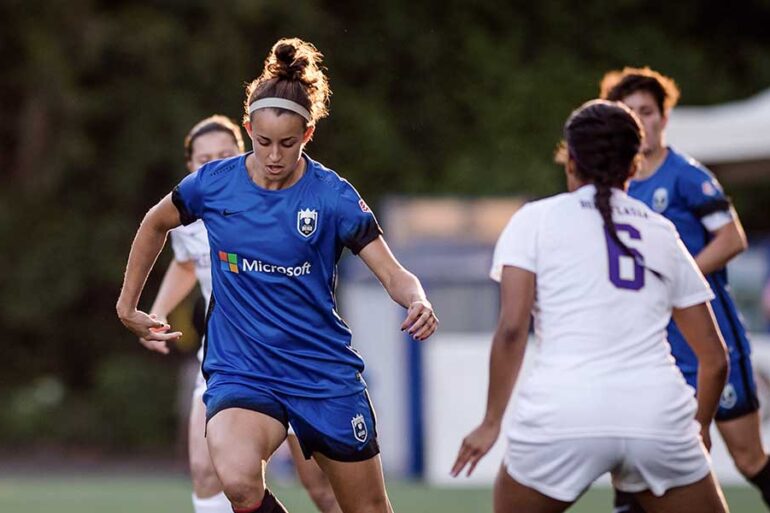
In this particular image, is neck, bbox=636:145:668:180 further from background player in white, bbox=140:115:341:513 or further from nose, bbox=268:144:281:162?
nose, bbox=268:144:281:162

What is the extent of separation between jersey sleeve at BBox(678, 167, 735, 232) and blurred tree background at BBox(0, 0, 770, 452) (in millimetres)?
15538

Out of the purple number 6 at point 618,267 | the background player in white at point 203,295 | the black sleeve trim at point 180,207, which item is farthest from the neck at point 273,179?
the purple number 6 at point 618,267

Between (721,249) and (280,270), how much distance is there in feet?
7.20

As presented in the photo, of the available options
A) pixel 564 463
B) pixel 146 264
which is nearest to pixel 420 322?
pixel 564 463

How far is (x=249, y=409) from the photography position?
5.61 metres

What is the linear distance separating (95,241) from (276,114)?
18193 millimetres

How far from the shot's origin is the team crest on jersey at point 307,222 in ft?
18.5

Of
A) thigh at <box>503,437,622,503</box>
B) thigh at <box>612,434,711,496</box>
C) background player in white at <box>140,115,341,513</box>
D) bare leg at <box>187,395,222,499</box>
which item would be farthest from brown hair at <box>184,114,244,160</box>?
thigh at <box>612,434,711,496</box>

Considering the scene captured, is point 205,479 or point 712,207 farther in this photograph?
point 712,207

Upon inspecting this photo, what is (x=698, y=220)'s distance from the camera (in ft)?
23.4

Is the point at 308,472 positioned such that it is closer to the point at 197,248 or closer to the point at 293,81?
the point at 197,248

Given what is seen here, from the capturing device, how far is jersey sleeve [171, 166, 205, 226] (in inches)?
228

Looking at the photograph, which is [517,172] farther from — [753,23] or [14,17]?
[14,17]

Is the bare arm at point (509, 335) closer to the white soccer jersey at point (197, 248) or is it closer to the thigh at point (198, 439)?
the thigh at point (198, 439)
